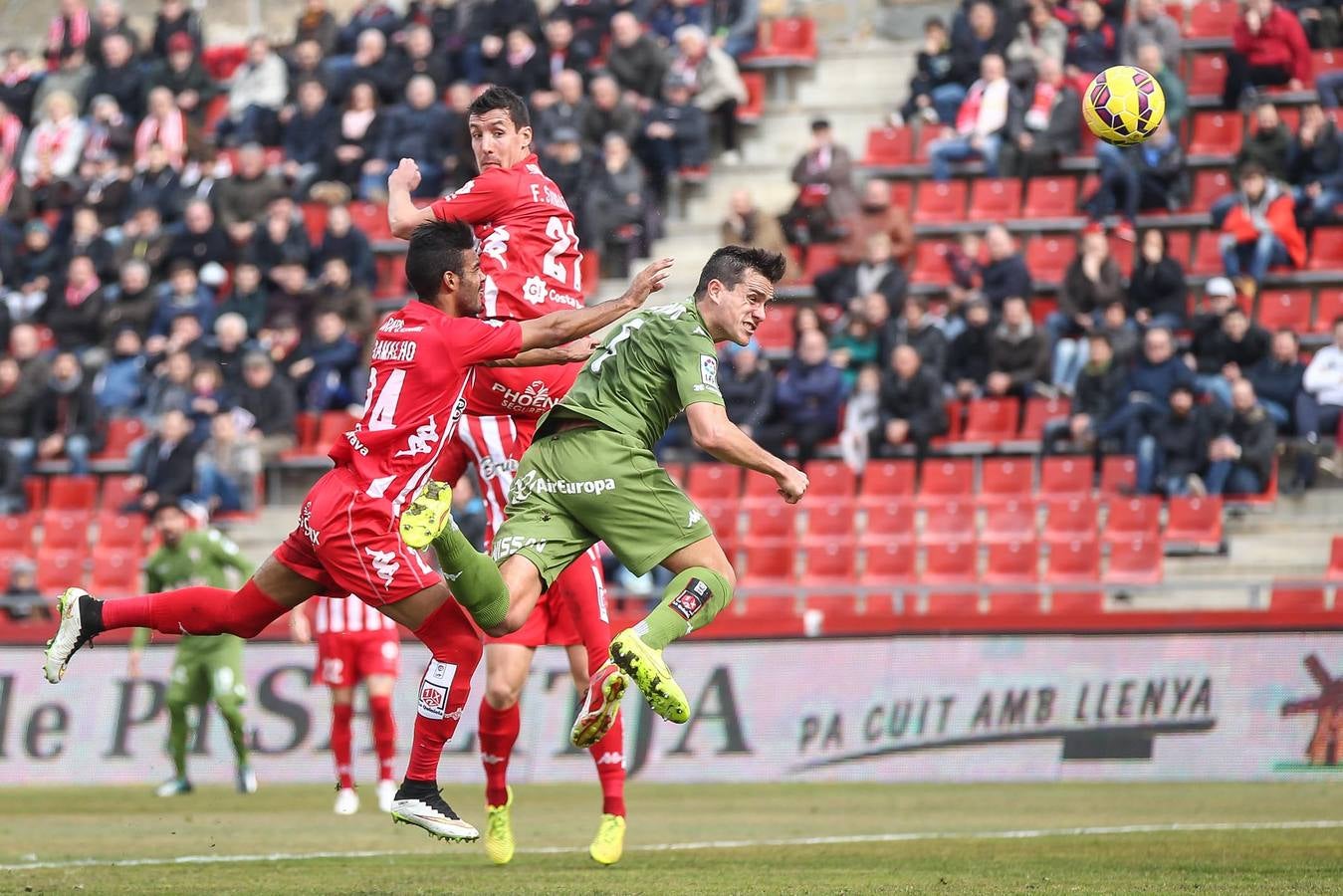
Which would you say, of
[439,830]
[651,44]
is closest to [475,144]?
[439,830]

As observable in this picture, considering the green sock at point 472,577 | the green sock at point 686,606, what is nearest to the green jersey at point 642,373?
the green sock at point 686,606

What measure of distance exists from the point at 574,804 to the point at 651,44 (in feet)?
39.7

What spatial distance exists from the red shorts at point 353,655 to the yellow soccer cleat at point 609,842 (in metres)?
5.85

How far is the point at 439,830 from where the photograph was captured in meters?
9.57

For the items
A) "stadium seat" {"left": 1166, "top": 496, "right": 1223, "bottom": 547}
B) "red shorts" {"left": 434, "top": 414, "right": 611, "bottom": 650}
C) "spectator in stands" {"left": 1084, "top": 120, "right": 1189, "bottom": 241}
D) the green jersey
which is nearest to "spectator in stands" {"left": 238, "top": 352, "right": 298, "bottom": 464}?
"spectator in stands" {"left": 1084, "top": 120, "right": 1189, "bottom": 241}

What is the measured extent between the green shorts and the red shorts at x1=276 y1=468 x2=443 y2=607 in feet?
2.09

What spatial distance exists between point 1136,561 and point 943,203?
5.87 metres

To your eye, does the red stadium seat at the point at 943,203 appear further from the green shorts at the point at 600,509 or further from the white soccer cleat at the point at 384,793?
the green shorts at the point at 600,509

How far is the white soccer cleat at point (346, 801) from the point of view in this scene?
50.4ft

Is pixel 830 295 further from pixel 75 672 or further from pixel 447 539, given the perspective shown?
pixel 447 539

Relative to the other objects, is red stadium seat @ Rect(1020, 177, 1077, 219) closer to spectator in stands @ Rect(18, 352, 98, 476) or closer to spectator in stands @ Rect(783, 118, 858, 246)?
spectator in stands @ Rect(783, 118, 858, 246)

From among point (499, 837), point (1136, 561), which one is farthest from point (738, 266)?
point (1136, 561)

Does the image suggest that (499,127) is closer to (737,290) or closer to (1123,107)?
(737,290)

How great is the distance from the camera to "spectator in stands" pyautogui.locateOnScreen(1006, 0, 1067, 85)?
2316 centimetres
